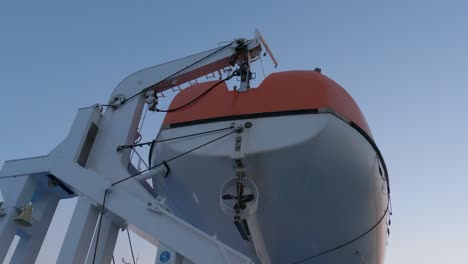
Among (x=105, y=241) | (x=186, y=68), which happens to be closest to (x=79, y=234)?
(x=105, y=241)

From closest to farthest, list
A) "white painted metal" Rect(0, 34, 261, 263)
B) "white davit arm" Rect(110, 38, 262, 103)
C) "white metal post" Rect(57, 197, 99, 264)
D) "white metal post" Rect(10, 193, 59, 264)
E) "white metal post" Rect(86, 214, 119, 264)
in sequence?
1. "white painted metal" Rect(0, 34, 261, 263)
2. "white metal post" Rect(57, 197, 99, 264)
3. "white metal post" Rect(86, 214, 119, 264)
4. "white metal post" Rect(10, 193, 59, 264)
5. "white davit arm" Rect(110, 38, 262, 103)

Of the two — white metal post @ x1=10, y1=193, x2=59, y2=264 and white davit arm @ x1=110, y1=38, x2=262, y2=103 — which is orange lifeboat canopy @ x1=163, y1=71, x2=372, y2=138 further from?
white metal post @ x1=10, y1=193, x2=59, y2=264

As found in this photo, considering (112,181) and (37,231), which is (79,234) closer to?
(112,181)

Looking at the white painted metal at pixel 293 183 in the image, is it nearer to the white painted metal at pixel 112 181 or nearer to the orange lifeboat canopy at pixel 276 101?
the orange lifeboat canopy at pixel 276 101

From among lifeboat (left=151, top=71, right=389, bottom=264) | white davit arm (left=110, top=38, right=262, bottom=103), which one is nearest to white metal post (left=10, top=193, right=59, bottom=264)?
lifeboat (left=151, top=71, right=389, bottom=264)

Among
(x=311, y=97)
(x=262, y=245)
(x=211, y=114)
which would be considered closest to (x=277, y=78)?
(x=311, y=97)

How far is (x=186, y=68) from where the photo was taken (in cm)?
412

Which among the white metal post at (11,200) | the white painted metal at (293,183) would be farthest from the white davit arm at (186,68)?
the white metal post at (11,200)

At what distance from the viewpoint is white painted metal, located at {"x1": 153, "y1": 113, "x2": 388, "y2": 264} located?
323 centimetres

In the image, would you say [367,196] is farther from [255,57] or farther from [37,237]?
[37,237]

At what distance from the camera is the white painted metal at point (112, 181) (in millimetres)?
3002

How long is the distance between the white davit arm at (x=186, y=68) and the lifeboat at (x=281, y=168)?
0.29 m

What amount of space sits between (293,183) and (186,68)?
5.43 ft

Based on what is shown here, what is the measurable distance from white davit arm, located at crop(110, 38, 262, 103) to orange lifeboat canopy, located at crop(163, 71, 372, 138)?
376 millimetres
